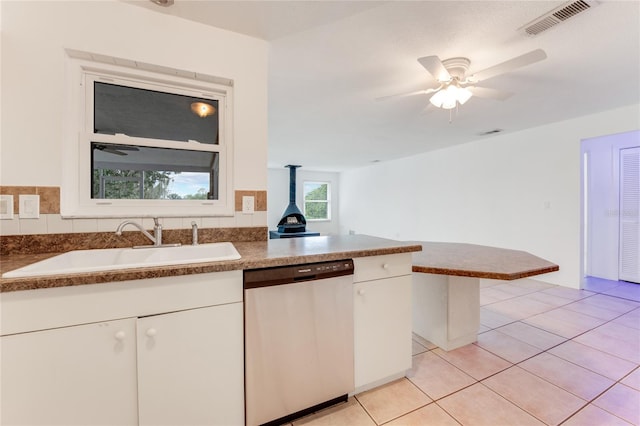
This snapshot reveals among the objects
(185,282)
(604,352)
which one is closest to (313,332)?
(185,282)

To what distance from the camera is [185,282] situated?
3.68ft

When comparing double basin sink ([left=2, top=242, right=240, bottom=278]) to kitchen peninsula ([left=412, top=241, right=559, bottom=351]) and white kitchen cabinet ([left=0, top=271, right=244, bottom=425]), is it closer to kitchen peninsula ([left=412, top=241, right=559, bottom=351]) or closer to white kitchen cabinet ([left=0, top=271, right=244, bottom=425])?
white kitchen cabinet ([left=0, top=271, right=244, bottom=425])

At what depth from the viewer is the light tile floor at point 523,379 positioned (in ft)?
4.72

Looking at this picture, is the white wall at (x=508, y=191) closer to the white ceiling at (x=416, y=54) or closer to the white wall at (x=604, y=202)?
the white ceiling at (x=416, y=54)

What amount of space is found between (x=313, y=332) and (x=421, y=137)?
418 centimetres

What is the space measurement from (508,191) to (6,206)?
5.66 metres

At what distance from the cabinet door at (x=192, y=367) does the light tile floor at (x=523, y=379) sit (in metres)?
0.49

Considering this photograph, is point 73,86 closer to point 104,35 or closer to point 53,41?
point 53,41

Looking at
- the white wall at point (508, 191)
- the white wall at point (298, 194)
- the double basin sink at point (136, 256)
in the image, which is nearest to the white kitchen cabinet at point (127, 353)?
the double basin sink at point (136, 256)

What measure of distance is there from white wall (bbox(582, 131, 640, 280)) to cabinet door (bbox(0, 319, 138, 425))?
563 centimetres

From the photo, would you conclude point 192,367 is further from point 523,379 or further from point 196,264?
point 523,379

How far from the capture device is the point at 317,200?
28.5ft

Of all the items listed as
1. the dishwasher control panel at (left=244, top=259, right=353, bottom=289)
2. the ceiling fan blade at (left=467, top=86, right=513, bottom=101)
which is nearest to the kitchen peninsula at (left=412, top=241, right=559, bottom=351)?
the dishwasher control panel at (left=244, top=259, right=353, bottom=289)

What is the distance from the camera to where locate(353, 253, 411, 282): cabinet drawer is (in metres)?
1.51
